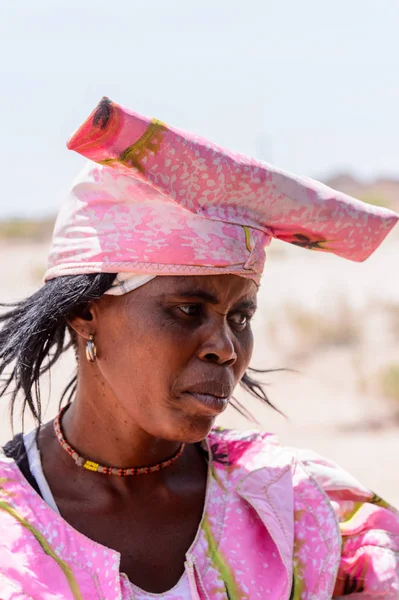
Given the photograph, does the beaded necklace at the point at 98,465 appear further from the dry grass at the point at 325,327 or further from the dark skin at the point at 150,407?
the dry grass at the point at 325,327

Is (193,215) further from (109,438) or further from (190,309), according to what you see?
(109,438)

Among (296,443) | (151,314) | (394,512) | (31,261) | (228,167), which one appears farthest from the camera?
(31,261)

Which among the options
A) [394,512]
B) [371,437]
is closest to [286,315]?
[371,437]

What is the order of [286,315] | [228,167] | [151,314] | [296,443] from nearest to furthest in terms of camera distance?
[228,167] < [151,314] < [296,443] < [286,315]

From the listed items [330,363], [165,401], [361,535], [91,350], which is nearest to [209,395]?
[165,401]

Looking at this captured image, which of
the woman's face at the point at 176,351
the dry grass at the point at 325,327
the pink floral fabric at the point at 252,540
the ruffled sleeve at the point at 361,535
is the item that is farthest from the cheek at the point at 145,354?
the dry grass at the point at 325,327

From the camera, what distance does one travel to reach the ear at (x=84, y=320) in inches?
94.6

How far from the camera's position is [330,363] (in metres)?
10.4

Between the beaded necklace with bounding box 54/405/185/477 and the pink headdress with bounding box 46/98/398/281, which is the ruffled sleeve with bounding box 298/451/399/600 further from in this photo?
the pink headdress with bounding box 46/98/398/281

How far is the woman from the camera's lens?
7.20 ft

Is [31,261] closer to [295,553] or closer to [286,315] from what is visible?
[286,315]

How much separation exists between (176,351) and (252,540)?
1.89ft

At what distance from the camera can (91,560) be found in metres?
2.25

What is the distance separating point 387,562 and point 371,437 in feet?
16.8
